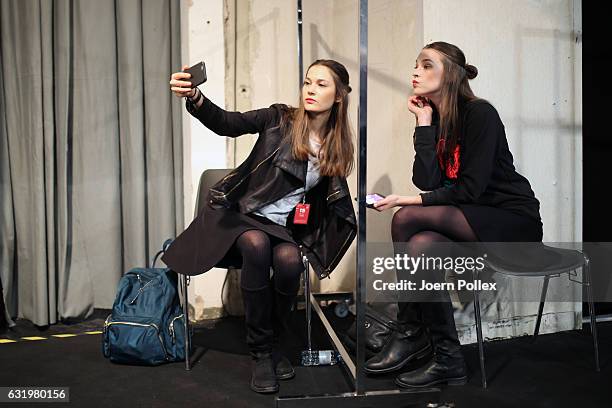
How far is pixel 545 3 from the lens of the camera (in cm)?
258

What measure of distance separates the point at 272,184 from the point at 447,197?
1.98 feet

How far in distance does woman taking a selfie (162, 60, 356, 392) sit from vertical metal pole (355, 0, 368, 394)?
0.31 metres

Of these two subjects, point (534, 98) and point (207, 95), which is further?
point (207, 95)

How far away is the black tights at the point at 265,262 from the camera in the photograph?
2049 millimetres

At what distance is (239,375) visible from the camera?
2.16 metres

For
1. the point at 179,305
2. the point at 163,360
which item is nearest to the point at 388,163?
the point at 179,305

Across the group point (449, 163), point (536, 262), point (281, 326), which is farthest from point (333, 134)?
point (536, 262)

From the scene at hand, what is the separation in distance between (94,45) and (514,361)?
217cm

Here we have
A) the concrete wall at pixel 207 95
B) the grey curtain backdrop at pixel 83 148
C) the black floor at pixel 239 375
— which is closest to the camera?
the black floor at pixel 239 375

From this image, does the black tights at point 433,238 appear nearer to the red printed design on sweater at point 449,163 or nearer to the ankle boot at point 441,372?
the ankle boot at point 441,372

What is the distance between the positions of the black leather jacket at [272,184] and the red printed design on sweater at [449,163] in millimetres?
352

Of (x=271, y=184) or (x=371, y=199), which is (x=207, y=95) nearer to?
(x=271, y=184)

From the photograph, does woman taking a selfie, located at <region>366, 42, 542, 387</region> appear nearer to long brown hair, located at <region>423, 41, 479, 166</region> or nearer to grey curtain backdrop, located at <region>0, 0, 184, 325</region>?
long brown hair, located at <region>423, 41, 479, 166</region>

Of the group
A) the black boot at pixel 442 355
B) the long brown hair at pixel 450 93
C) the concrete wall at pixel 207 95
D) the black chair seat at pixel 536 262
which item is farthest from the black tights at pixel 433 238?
the concrete wall at pixel 207 95
